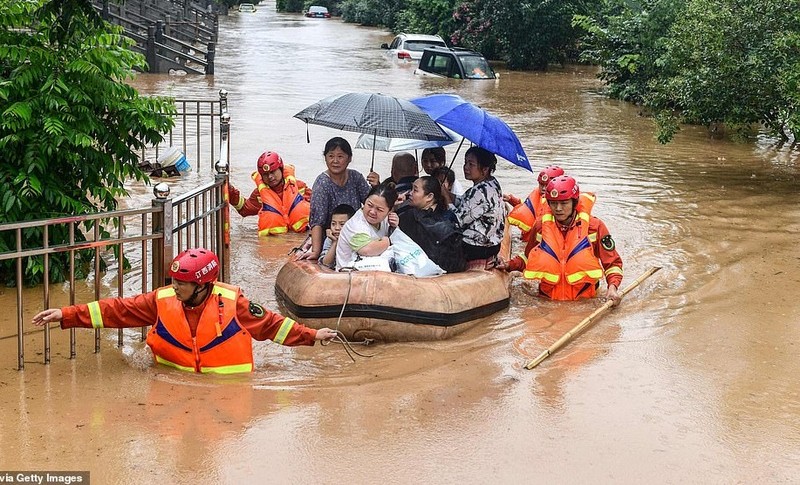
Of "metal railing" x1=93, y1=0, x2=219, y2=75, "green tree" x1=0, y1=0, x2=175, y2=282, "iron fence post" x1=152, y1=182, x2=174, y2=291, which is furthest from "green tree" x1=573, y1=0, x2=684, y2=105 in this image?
"iron fence post" x1=152, y1=182, x2=174, y2=291

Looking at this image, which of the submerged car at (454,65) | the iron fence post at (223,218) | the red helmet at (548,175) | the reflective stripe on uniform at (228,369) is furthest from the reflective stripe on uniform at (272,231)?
the submerged car at (454,65)

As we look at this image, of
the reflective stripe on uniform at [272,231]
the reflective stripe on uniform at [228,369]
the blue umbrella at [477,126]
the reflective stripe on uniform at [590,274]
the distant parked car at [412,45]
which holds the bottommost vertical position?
the reflective stripe on uniform at [228,369]

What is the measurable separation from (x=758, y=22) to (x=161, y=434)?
36.8 ft

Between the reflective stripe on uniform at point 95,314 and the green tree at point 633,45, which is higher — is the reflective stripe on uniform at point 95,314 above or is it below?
below

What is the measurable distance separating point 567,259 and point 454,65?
73.2ft

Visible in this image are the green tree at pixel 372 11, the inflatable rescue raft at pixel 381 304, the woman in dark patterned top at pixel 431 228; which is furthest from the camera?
the green tree at pixel 372 11

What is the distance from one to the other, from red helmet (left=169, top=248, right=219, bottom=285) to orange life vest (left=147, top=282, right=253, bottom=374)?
0.23 meters

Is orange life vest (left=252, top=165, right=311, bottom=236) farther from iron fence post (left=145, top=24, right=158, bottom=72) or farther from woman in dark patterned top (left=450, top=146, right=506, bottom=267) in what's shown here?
iron fence post (left=145, top=24, right=158, bottom=72)

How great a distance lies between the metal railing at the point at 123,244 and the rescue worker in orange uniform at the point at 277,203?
4.83 ft

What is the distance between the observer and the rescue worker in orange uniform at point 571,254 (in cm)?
880

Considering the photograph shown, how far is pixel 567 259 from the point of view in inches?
350

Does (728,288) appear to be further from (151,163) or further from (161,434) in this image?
(151,163)

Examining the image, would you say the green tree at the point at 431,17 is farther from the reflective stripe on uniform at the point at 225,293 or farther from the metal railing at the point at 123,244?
the reflective stripe on uniform at the point at 225,293

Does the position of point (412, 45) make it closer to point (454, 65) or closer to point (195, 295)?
point (454, 65)
